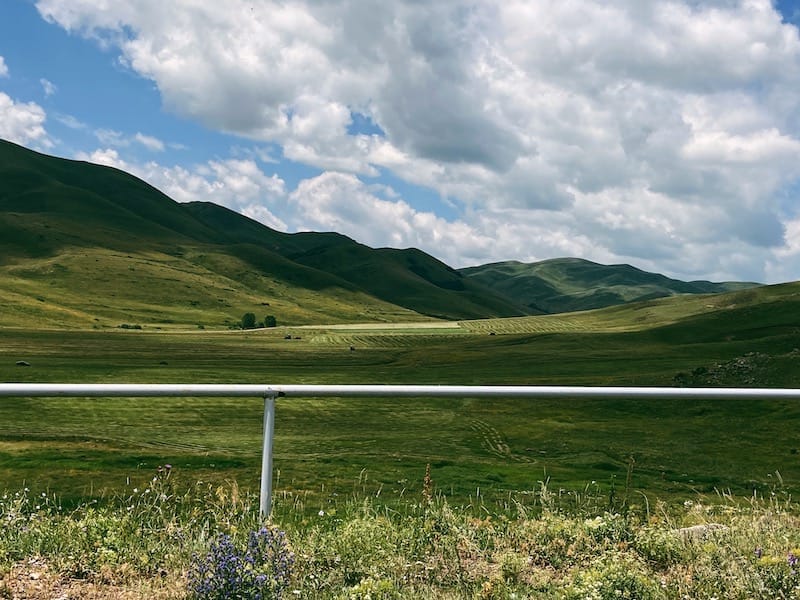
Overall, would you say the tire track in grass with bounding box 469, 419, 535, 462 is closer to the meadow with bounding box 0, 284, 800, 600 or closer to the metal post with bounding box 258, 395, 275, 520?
the meadow with bounding box 0, 284, 800, 600

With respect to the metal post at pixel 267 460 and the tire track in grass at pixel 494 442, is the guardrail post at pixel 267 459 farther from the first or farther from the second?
the tire track in grass at pixel 494 442

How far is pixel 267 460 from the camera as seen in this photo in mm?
4844

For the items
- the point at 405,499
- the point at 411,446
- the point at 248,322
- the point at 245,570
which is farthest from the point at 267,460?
the point at 248,322

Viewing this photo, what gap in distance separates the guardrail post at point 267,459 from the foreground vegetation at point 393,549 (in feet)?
0.45

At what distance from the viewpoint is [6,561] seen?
441 centimetres

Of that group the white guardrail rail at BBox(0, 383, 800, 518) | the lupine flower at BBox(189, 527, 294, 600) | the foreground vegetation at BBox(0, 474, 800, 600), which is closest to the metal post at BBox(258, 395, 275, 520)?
the white guardrail rail at BBox(0, 383, 800, 518)

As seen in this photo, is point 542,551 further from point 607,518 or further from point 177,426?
point 177,426

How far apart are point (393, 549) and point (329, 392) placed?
1.20 m

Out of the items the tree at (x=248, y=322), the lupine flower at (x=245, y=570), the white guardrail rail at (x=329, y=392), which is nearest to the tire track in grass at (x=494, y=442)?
the white guardrail rail at (x=329, y=392)

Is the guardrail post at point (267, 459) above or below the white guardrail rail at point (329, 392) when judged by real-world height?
below

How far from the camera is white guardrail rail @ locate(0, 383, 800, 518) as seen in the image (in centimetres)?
450

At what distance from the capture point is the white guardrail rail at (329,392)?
14.8 ft

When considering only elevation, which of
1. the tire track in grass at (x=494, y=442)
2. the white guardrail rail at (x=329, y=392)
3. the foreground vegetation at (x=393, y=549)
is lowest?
the foreground vegetation at (x=393, y=549)

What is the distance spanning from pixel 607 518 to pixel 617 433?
2413mm
